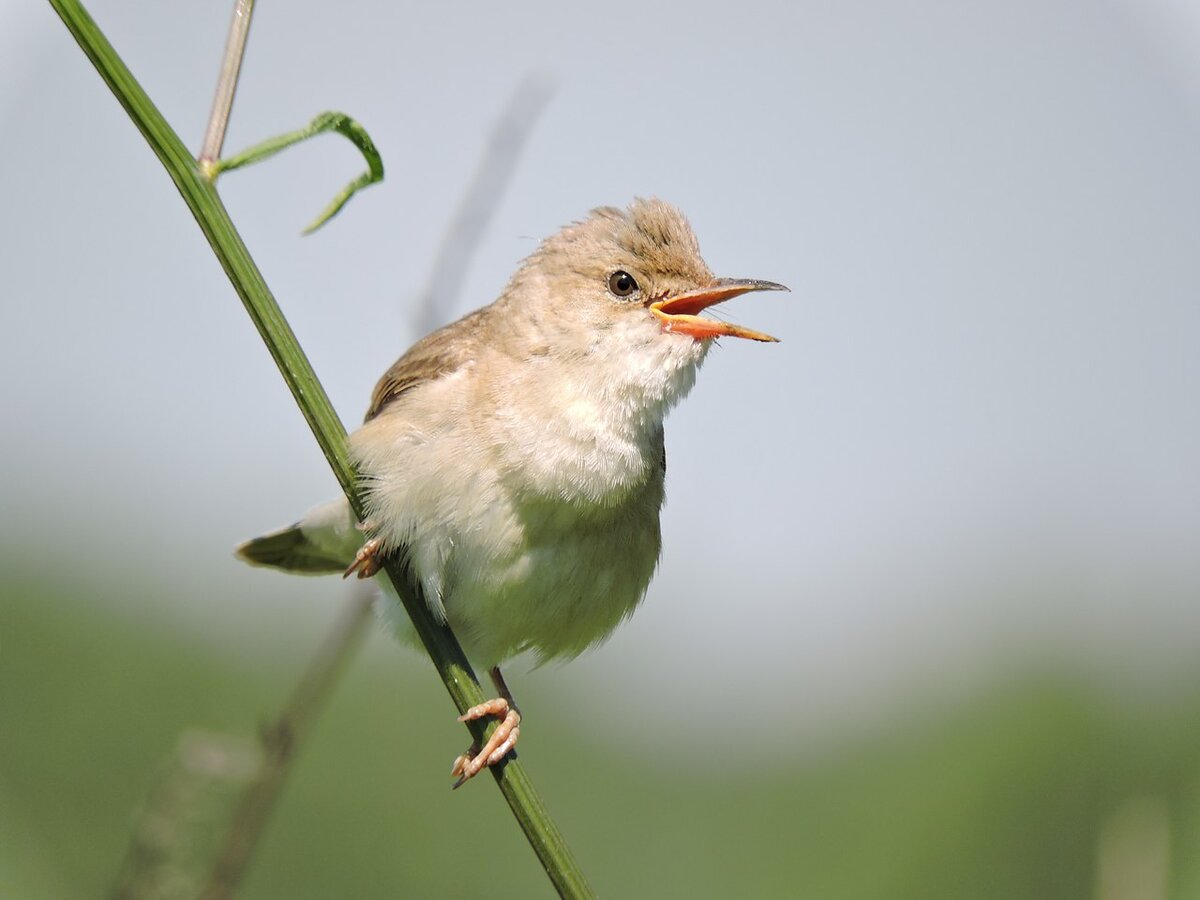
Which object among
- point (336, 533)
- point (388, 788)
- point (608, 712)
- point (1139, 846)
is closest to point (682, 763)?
point (608, 712)

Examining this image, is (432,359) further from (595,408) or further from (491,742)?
(491,742)

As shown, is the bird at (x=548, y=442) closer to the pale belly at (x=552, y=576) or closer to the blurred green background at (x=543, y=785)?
the pale belly at (x=552, y=576)

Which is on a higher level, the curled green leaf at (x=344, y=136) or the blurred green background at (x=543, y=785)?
the curled green leaf at (x=344, y=136)

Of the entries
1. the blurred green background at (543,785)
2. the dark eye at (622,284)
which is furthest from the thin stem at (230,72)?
the blurred green background at (543,785)

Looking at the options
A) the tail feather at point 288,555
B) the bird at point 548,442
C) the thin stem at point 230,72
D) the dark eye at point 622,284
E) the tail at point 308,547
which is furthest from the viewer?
the tail feather at point 288,555

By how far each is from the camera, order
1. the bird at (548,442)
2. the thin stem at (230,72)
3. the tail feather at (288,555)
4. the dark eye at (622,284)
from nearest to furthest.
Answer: the thin stem at (230,72) < the bird at (548,442) < the dark eye at (622,284) < the tail feather at (288,555)

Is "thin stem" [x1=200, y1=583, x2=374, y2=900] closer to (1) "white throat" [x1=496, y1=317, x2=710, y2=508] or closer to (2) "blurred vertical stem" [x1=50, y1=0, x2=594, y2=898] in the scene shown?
(2) "blurred vertical stem" [x1=50, y1=0, x2=594, y2=898]

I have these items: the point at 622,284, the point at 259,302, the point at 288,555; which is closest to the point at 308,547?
the point at 288,555
